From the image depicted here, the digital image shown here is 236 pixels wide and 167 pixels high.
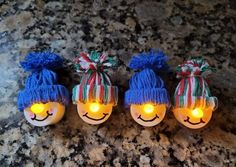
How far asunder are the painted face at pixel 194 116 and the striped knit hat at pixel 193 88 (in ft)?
0.05

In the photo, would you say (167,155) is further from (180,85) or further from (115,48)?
(115,48)

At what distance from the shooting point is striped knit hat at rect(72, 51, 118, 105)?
73cm

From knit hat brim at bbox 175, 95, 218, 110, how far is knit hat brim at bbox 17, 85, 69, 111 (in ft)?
0.74

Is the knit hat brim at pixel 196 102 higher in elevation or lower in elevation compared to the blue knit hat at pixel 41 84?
lower

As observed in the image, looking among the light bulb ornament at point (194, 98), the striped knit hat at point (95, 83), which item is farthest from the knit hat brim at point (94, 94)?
the light bulb ornament at point (194, 98)

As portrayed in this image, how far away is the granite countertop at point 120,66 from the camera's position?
744 mm

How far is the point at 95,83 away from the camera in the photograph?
74 centimetres

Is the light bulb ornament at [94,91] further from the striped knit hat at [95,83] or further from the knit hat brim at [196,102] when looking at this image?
the knit hat brim at [196,102]

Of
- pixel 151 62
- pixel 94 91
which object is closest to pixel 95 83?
pixel 94 91

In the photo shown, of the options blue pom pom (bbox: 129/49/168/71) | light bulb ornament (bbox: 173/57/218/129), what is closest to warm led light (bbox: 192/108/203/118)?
light bulb ornament (bbox: 173/57/218/129)

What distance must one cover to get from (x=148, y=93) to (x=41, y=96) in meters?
0.20

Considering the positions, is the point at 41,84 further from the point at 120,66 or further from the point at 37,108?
the point at 120,66

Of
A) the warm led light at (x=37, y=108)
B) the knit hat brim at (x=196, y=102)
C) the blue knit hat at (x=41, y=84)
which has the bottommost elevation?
the warm led light at (x=37, y=108)

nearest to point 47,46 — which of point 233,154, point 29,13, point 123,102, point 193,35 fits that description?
point 29,13
